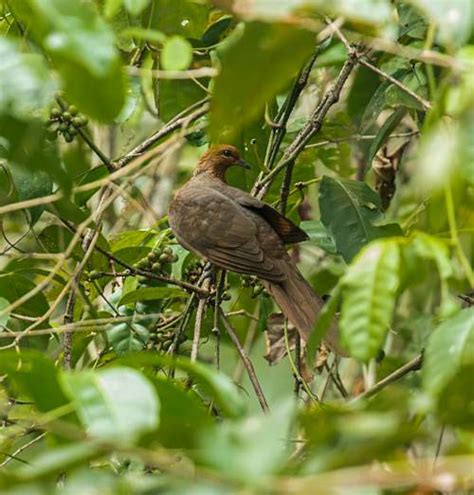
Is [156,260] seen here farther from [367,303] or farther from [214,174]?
[367,303]

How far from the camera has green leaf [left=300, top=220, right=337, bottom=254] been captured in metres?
3.81

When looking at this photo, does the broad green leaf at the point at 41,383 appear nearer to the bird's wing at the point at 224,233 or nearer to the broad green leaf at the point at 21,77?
the broad green leaf at the point at 21,77

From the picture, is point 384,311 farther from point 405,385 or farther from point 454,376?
point 405,385

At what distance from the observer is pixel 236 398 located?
1619 millimetres

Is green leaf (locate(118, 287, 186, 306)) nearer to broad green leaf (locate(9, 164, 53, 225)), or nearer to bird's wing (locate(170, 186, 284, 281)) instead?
broad green leaf (locate(9, 164, 53, 225))

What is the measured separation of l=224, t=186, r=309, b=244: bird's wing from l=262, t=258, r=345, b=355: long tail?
0.36ft

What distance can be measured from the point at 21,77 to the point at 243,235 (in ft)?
7.78

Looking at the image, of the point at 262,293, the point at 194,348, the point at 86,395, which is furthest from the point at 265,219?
the point at 86,395

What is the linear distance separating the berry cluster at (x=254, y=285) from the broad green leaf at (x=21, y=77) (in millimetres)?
2249

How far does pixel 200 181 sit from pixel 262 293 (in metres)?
0.63

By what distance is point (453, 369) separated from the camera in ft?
5.55

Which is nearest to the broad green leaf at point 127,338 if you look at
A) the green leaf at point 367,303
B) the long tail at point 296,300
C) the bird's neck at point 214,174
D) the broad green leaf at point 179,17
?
the long tail at point 296,300

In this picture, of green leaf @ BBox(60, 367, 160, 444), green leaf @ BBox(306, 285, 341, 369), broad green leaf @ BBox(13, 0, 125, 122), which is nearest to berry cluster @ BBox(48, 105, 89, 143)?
green leaf @ BBox(306, 285, 341, 369)

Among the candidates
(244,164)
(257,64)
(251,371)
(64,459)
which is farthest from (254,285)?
(64,459)
